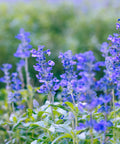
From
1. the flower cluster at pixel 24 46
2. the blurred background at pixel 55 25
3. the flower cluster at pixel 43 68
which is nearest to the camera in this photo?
the flower cluster at pixel 43 68

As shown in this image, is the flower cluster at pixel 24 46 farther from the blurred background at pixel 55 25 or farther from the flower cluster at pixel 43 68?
the blurred background at pixel 55 25

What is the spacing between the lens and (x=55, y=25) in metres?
12.4

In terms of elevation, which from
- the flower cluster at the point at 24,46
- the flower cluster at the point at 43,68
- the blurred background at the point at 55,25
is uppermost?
the blurred background at the point at 55,25

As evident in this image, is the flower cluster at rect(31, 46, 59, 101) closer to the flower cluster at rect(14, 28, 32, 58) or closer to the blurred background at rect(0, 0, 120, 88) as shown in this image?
the flower cluster at rect(14, 28, 32, 58)

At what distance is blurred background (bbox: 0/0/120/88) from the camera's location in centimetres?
885

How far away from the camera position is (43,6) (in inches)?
516

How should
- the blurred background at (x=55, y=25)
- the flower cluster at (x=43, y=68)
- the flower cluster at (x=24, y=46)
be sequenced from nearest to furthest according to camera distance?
the flower cluster at (x=43, y=68)
the flower cluster at (x=24, y=46)
the blurred background at (x=55, y=25)

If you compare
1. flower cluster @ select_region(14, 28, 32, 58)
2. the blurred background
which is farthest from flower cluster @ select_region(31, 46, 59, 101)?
the blurred background

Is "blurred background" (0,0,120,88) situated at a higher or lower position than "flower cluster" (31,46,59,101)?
higher

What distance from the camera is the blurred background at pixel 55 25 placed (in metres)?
8.85

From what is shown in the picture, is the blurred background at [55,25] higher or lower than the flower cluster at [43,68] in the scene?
higher

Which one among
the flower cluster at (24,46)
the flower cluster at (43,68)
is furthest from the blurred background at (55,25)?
the flower cluster at (43,68)

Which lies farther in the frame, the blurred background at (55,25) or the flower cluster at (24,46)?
the blurred background at (55,25)

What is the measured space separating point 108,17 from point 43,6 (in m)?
3.85
